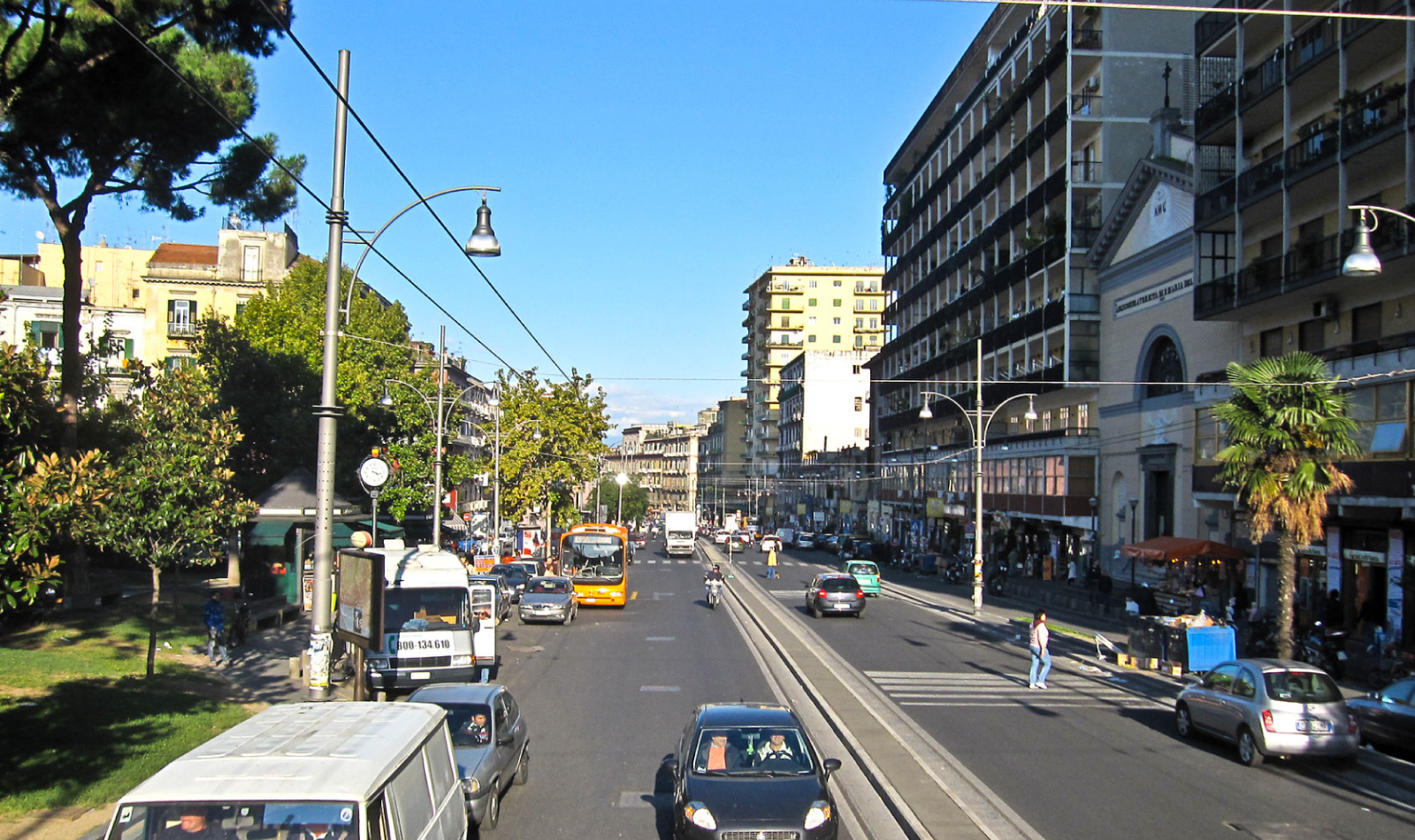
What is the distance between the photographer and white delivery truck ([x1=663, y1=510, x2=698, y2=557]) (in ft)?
263

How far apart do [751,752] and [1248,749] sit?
836 cm

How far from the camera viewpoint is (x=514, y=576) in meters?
41.1

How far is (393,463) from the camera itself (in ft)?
170

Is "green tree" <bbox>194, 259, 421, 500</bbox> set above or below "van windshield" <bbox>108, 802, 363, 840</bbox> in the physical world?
above

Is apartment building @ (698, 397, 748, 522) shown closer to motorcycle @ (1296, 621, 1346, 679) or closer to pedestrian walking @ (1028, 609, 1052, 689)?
motorcycle @ (1296, 621, 1346, 679)

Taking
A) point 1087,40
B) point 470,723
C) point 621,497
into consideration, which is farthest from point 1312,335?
point 621,497

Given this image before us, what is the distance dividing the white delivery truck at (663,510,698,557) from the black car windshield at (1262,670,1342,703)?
66.0 meters

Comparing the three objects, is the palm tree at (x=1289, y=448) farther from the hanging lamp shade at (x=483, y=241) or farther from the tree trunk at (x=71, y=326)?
the tree trunk at (x=71, y=326)

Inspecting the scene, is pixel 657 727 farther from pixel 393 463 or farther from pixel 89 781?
pixel 393 463

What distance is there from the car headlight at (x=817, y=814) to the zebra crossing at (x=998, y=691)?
10339 mm

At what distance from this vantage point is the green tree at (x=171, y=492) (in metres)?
19.9

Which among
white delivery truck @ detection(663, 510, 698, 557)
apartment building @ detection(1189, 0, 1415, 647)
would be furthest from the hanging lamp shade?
white delivery truck @ detection(663, 510, 698, 557)

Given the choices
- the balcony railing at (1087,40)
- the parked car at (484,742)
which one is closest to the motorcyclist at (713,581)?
the parked car at (484,742)

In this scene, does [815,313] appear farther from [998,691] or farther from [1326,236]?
[998,691]
